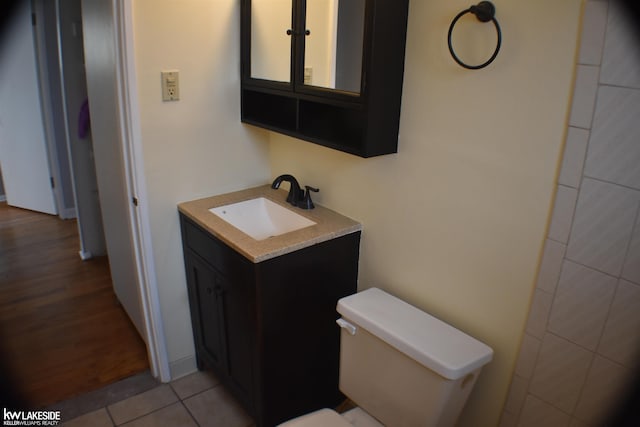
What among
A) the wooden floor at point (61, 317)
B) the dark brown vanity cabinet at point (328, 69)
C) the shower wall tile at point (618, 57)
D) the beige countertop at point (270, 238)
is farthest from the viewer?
the wooden floor at point (61, 317)

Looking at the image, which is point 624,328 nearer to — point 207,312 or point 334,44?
point 334,44

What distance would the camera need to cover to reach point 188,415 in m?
1.88

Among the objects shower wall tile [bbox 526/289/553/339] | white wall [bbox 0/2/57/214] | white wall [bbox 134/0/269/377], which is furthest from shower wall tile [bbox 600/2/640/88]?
white wall [bbox 0/2/57/214]

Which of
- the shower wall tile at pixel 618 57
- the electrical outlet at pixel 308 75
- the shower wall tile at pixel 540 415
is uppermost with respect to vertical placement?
the shower wall tile at pixel 618 57

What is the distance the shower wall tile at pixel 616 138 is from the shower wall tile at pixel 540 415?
0.65m

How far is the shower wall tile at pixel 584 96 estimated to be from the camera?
0.99 metres

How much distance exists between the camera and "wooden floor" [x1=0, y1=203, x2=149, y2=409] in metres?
2.08

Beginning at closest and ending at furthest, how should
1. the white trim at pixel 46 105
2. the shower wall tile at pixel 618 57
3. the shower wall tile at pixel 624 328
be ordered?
the shower wall tile at pixel 618 57 → the shower wall tile at pixel 624 328 → the white trim at pixel 46 105

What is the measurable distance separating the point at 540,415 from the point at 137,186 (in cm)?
159

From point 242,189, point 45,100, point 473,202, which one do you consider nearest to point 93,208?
point 45,100

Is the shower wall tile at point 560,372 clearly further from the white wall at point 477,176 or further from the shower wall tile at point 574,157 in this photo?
the shower wall tile at point 574,157

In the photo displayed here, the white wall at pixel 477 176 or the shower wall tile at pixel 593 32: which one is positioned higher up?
the shower wall tile at pixel 593 32

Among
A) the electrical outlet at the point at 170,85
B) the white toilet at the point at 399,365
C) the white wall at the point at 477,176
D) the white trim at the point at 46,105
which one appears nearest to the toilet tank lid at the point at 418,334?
the white toilet at the point at 399,365

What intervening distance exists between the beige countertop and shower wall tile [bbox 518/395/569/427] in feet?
2.61
